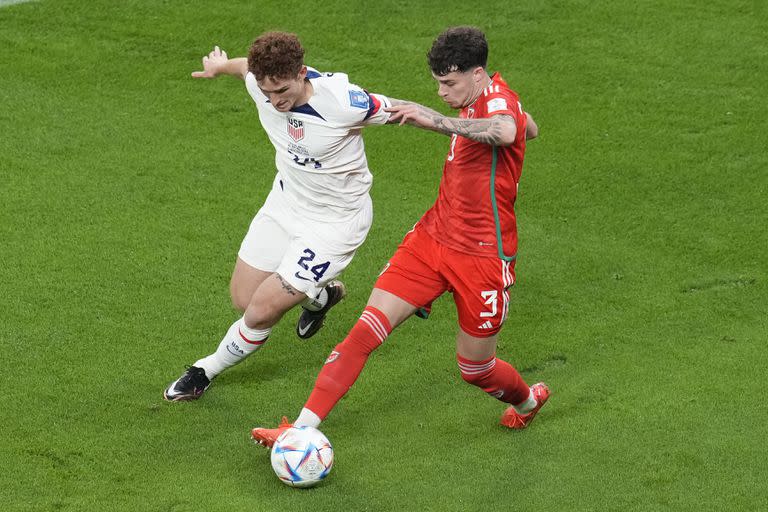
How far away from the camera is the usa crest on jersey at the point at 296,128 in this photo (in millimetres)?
6328

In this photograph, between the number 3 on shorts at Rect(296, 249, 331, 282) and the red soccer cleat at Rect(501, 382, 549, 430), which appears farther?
the red soccer cleat at Rect(501, 382, 549, 430)

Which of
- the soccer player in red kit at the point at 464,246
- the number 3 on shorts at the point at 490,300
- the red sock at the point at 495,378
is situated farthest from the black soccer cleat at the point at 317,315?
the number 3 on shorts at the point at 490,300

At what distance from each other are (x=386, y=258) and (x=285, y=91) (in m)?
2.65

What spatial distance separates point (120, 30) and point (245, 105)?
1.85m

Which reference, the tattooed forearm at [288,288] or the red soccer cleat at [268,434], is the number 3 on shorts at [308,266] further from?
the red soccer cleat at [268,434]

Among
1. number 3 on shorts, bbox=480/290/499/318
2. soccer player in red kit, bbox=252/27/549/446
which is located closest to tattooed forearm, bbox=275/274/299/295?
soccer player in red kit, bbox=252/27/549/446

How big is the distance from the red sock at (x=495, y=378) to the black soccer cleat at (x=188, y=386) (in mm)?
1572

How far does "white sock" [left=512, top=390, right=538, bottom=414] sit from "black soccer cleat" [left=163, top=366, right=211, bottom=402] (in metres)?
1.83

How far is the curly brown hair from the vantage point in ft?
19.4

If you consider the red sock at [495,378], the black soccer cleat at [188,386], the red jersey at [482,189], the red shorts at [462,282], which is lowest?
the black soccer cleat at [188,386]

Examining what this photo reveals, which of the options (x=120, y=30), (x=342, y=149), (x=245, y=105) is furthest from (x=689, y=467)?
(x=120, y=30)

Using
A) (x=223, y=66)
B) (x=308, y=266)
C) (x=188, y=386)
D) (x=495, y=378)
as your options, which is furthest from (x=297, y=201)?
(x=495, y=378)

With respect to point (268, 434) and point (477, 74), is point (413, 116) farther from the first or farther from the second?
point (268, 434)

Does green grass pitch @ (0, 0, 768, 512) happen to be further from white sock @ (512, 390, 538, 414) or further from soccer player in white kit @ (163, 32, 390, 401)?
soccer player in white kit @ (163, 32, 390, 401)
